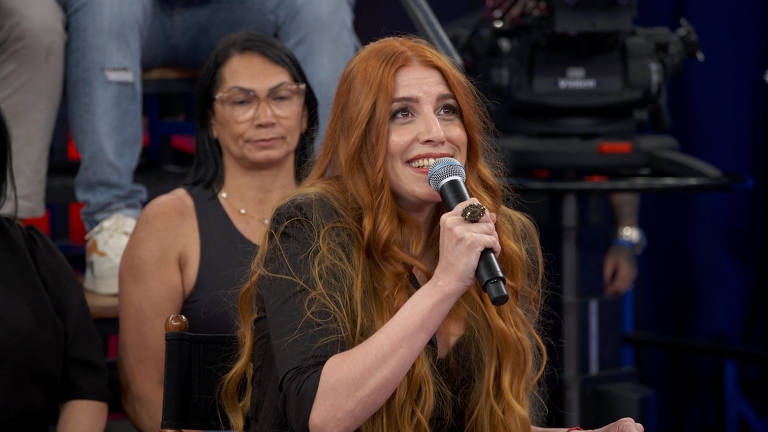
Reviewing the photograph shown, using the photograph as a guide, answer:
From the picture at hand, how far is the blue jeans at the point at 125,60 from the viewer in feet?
6.88

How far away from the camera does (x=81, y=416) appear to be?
1.70 meters

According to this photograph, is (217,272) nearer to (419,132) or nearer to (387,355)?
(419,132)

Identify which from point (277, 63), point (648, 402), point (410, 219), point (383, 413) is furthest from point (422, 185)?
point (648, 402)

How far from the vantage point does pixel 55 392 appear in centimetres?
170

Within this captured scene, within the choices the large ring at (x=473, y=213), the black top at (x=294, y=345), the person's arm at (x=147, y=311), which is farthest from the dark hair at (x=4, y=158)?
the large ring at (x=473, y=213)

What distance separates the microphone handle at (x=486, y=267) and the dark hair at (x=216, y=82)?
900 millimetres

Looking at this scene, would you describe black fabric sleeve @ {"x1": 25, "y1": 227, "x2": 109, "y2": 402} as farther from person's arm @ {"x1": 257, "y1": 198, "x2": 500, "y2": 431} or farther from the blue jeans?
person's arm @ {"x1": 257, "y1": 198, "x2": 500, "y2": 431}

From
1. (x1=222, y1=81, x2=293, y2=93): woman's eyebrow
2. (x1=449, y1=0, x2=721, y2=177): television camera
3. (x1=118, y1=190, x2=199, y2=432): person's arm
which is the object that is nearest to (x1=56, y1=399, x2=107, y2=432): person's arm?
(x1=118, y1=190, x2=199, y2=432): person's arm

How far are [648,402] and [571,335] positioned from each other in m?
0.33

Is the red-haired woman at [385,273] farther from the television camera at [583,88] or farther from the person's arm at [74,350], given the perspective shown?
the television camera at [583,88]

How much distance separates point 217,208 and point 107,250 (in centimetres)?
26

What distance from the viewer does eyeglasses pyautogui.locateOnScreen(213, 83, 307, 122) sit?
2.04 metres

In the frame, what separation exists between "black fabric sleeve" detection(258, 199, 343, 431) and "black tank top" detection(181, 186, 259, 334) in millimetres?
433

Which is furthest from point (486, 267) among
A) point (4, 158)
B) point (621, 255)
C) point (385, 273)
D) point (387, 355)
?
point (621, 255)
